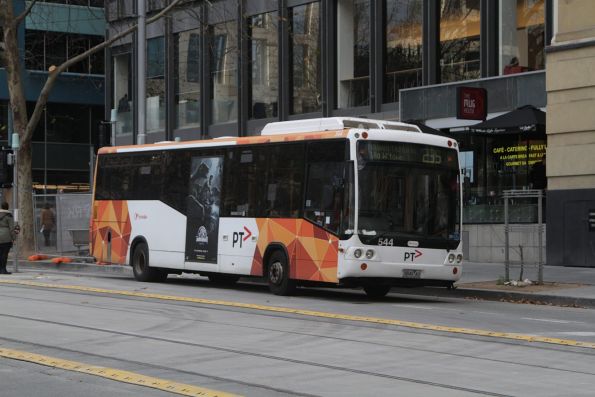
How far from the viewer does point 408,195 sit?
17875 mm

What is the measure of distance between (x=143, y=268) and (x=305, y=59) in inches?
506

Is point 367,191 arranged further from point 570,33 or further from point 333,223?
point 570,33

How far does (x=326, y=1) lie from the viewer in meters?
32.4

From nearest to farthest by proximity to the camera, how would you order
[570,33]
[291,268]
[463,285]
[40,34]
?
[291,268] → [463,285] → [570,33] → [40,34]

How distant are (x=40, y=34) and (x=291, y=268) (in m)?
40.8

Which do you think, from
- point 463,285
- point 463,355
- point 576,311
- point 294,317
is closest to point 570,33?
A: point 463,285

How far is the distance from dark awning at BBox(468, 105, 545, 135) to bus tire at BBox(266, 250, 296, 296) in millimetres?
8905

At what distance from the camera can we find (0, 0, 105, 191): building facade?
5528cm

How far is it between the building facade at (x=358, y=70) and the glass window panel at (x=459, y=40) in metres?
0.03

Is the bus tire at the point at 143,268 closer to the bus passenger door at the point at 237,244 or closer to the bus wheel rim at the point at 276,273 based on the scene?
the bus passenger door at the point at 237,244

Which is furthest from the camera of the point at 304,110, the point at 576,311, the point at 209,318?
the point at 304,110

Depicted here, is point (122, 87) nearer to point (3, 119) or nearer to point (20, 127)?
point (20, 127)

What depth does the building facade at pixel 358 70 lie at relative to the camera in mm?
27203

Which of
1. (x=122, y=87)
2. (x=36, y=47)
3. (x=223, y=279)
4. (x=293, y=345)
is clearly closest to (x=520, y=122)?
(x=223, y=279)
